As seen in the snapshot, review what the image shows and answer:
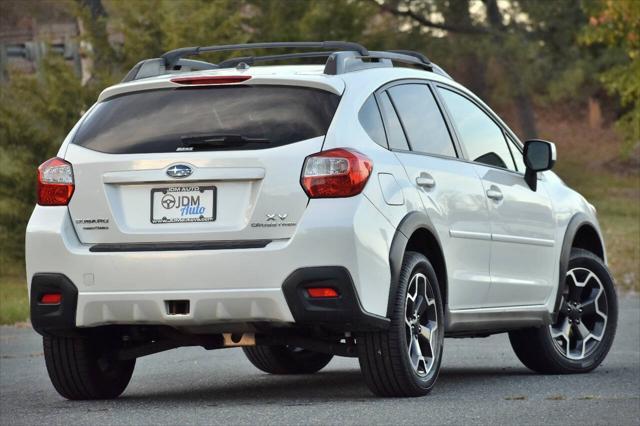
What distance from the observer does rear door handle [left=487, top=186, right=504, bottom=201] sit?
9164 mm

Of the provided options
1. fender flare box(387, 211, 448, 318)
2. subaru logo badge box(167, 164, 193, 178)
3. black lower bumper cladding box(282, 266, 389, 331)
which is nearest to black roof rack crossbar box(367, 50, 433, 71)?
fender flare box(387, 211, 448, 318)

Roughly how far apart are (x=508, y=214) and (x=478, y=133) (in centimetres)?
53

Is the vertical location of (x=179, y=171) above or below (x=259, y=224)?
above

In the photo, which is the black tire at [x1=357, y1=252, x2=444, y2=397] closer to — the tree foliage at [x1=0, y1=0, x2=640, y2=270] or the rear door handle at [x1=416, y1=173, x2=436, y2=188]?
the rear door handle at [x1=416, y1=173, x2=436, y2=188]

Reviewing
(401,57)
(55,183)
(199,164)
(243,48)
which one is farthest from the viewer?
(401,57)

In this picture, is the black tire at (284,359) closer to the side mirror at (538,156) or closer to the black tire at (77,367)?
the black tire at (77,367)

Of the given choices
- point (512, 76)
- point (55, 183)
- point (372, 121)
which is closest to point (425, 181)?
point (372, 121)

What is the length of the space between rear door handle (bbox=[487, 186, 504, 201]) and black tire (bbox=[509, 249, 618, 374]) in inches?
43.2

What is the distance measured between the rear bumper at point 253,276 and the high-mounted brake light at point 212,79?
2.83ft

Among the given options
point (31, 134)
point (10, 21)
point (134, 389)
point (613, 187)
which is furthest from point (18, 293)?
point (613, 187)

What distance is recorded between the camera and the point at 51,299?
7953 millimetres

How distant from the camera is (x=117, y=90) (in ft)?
27.3

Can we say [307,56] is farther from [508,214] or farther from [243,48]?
[508,214]

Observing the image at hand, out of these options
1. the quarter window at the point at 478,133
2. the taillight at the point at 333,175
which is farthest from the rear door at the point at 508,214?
the taillight at the point at 333,175
